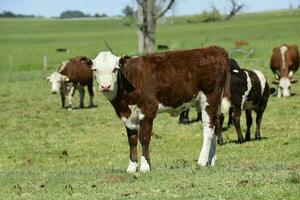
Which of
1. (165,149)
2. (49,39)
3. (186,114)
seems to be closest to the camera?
(165,149)

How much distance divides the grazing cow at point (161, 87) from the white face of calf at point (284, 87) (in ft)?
52.3

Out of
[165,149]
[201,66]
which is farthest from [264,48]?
[201,66]

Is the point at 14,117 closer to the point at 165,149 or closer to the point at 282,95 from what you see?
the point at 165,149

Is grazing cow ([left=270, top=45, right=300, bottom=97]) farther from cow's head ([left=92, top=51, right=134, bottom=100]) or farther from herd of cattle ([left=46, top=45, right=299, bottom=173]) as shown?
cow's head ([left=92, top=51, right=134, bottom=100])

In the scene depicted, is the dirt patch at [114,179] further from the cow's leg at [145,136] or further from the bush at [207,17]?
the bush at [207,17]

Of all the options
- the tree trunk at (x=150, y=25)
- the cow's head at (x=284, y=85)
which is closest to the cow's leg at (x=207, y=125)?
the cow's head at (x=284, y=85)

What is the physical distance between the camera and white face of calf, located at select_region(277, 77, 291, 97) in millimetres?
28281

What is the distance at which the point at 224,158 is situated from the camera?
15.4 metres

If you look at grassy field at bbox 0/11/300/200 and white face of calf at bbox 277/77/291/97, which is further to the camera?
white face of calf at bbox 277/77/291/97

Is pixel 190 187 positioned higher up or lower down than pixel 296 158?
higher up

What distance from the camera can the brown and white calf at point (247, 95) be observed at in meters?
17.9

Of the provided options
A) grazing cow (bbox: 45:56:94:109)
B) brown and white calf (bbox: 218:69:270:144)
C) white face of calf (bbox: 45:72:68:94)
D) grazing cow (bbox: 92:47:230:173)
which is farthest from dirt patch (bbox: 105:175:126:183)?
white face of calf (bbox: 45:72:68:94)

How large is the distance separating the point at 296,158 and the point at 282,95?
13.4 metres

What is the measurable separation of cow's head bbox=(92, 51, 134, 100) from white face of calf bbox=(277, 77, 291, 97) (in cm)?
1758
